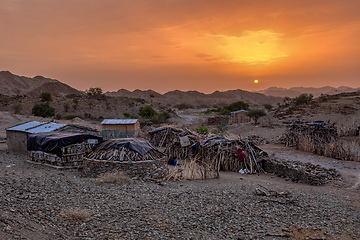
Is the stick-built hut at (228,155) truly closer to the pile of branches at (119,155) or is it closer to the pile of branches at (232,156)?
the pile of branches at (232,156)

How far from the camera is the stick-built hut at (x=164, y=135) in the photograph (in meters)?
21.0

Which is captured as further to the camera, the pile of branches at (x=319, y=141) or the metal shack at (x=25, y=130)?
the metal shack at (x=25, y=130)

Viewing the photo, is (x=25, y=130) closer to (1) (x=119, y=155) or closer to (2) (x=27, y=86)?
(1) (x=119, y=155)

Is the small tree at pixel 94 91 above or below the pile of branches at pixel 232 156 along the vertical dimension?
above

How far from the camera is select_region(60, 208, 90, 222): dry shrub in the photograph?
22.8 ft

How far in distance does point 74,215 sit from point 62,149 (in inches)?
228

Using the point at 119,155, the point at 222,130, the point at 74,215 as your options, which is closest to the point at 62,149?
the point at 119,155

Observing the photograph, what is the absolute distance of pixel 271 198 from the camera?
9.27 m

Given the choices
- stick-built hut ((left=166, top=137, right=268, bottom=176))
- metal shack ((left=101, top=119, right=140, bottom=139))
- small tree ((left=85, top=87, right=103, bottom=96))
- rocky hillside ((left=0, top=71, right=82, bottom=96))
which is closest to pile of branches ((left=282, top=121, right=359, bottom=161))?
stick-built hut ((left=166, top=137, right=268, bottom=176))

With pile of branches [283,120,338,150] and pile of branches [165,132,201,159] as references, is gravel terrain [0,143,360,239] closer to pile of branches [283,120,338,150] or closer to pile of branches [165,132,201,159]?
pile of branches [165,132,201,159]

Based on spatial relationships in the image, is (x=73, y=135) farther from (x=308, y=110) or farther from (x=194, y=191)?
(x=308, y=110)

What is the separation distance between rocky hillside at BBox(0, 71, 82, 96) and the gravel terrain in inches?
3379

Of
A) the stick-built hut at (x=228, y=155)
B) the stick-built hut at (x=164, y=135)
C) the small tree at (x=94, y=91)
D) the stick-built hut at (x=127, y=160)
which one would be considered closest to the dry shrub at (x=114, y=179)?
the stick-built hut at (x=127, y=160)

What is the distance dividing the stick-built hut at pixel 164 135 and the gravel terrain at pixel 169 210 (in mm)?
10305
